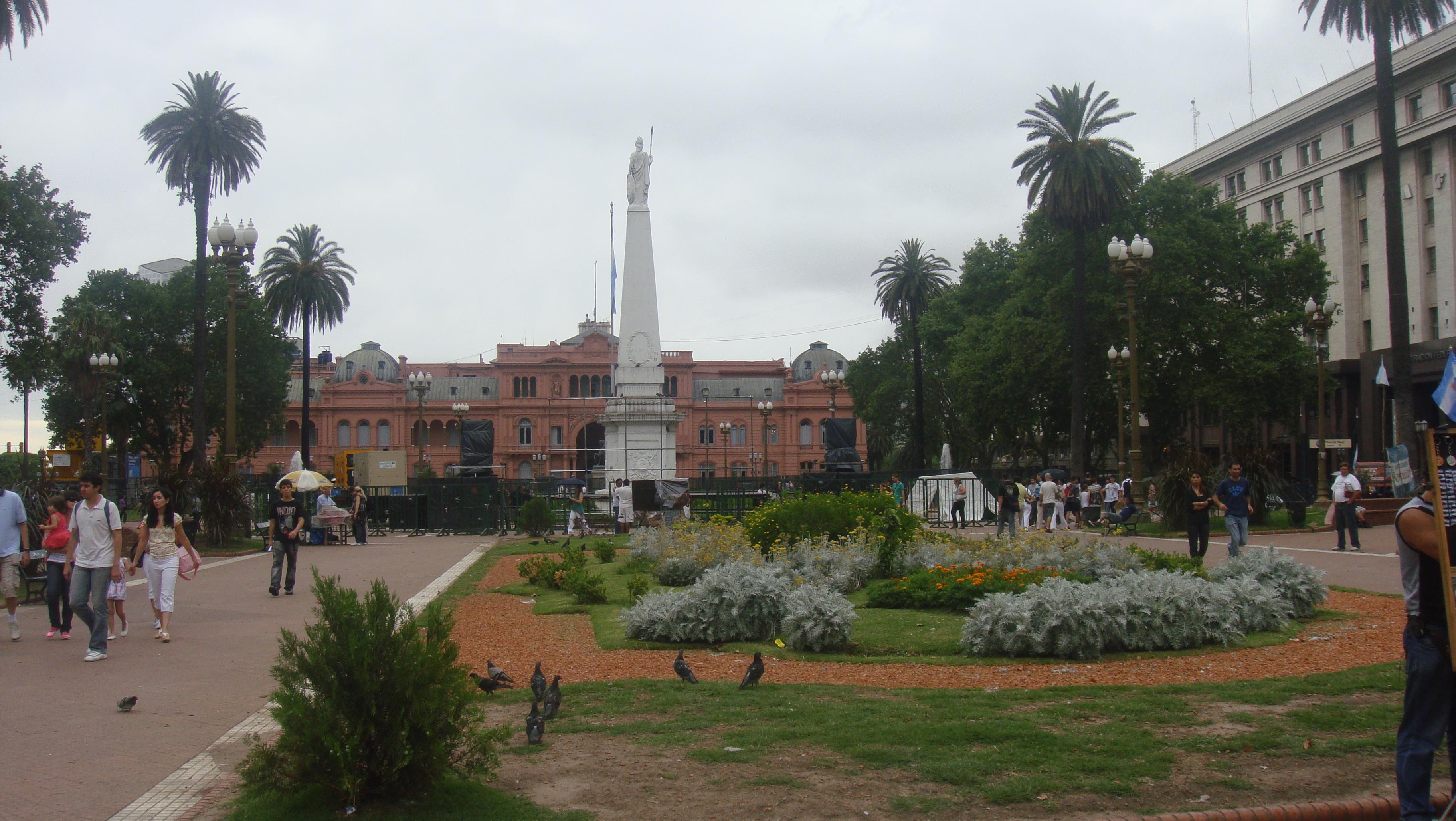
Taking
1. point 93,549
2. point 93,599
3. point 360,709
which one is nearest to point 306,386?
point 93,549

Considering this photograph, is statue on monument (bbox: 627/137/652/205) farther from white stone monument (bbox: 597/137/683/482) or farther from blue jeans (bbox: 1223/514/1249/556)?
blue jeans (bbox: 1223/514/1249/556)

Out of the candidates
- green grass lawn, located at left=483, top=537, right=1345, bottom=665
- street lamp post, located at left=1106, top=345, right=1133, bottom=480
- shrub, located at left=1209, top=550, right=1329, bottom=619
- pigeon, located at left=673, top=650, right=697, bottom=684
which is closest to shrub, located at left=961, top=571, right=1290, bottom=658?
green grass lawn, located at left=483, top=537, right=1345, bottom=665

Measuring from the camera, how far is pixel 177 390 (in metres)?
58.0

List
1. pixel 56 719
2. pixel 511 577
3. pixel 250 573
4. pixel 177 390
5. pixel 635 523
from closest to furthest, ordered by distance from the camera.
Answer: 1. pixel 56 719
2. pixel 511 577
3. pixel 250 573
4. pixel 635 523
5. pixel 177 390

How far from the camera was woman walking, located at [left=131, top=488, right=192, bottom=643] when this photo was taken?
447 inches

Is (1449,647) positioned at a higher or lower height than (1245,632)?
higher

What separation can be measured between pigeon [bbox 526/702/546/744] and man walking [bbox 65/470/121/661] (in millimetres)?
5897

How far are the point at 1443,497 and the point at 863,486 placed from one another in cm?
2651

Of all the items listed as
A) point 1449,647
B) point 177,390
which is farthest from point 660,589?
point 177,390

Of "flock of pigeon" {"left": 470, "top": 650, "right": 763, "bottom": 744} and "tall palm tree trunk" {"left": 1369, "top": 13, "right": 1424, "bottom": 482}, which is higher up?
"tall palm tree trunk" {"left": 1369, "top": 13, "right": 1424, "bottom": 482}

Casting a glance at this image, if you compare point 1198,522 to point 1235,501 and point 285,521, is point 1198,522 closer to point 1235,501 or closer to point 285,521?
point 1235,501

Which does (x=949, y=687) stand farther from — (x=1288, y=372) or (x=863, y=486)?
(x=1288, y=372)

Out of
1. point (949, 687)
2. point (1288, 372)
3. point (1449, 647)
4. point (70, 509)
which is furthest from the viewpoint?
point (1288, 372)

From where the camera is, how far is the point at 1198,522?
1541 cm
